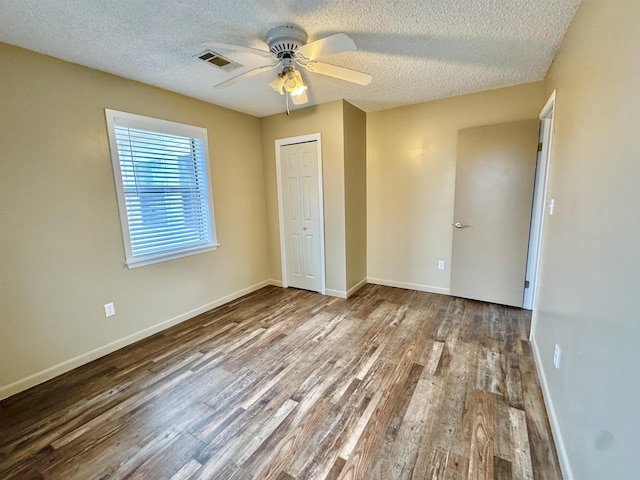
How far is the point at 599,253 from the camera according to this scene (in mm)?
1155

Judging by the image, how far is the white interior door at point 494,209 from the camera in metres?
2.91

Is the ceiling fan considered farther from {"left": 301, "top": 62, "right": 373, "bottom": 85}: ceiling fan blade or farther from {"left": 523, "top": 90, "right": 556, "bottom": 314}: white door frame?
{"left": 523, "top": 90, "right": 556, "bottom": 314}: white door frame

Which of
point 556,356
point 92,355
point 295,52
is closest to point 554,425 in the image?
point 556,356

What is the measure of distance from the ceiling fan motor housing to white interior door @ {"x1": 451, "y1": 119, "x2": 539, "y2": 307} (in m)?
2.23

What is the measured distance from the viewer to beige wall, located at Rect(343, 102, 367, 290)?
11.3 ft

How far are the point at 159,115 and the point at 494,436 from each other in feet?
12.0

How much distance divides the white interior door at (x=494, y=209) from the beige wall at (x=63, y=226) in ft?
10.5

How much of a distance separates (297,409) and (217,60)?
2.58 m

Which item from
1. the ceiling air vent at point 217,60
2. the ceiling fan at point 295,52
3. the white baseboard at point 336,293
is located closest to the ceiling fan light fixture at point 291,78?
the ceiling fan at point 295,52

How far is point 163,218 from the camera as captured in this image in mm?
2826

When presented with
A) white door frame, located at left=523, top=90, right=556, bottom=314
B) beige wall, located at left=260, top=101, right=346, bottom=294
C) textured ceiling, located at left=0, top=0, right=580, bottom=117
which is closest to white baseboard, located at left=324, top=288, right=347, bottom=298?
beige wall, located at left=260, top=101, right=346, bottom=294

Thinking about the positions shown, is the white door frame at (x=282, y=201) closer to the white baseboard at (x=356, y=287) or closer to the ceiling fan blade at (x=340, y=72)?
the white baseboard at (x=356, y=287)

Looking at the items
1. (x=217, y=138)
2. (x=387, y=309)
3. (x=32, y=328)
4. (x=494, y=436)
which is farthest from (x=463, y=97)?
(x=32, y=328)

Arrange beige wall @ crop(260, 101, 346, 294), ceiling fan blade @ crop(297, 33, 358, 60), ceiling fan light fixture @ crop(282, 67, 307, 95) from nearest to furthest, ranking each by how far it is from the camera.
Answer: ceiling fan blade @ crop(297, 33, 358, 60)
ceiling fan light fixture @ crop(282, 67, 307, 95)
beige wall @ crop(260, 101, 346, 294)
